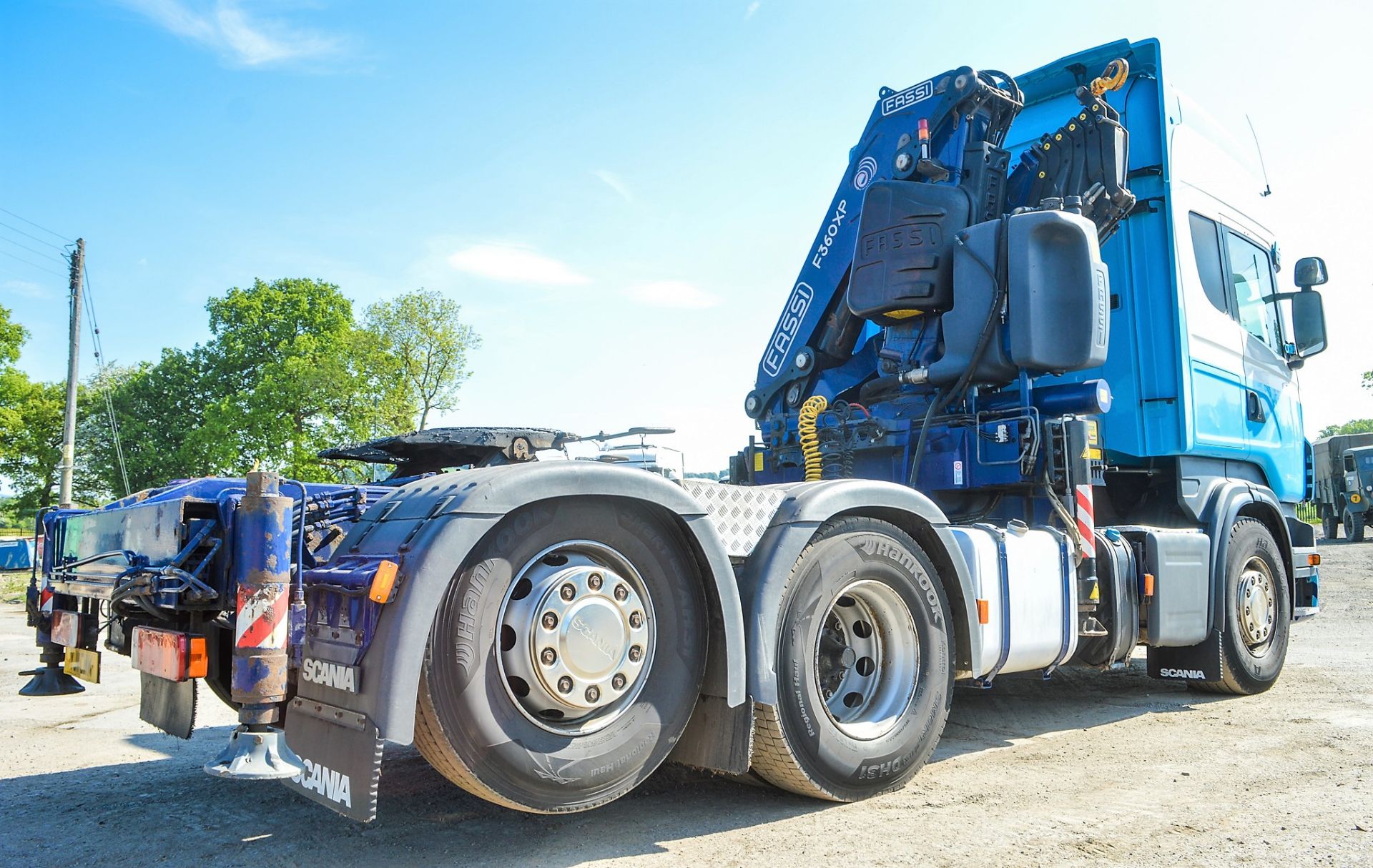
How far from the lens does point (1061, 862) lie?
3.38 meters

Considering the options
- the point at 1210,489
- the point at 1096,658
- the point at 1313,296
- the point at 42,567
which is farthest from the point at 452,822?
the point at 1313,296

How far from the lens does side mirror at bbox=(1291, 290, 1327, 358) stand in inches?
303

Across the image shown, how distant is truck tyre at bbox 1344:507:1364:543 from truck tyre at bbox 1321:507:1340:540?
112cm

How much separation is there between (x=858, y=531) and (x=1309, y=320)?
18.2 ft

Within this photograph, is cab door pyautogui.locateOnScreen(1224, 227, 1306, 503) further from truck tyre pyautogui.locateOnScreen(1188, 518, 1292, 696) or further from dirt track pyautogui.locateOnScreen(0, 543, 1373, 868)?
dirt track pyautogui.locateOnScreen(0, 543, 1373, 868)

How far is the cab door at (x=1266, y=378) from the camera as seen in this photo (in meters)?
7.34

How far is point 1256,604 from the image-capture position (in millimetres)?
7074

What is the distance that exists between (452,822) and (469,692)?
1059mm

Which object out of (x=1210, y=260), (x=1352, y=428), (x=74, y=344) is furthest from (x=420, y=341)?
(x=1352, y=428)

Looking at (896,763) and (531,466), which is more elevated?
(531,466)

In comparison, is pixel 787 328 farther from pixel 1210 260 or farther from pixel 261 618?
pixel 261 618

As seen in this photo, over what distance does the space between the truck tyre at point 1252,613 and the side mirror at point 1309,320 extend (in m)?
1.59

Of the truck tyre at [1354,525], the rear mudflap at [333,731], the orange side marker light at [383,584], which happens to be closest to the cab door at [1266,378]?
the orange side marker light at [383,584]

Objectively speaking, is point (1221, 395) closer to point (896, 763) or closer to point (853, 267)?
point (853, 267)
